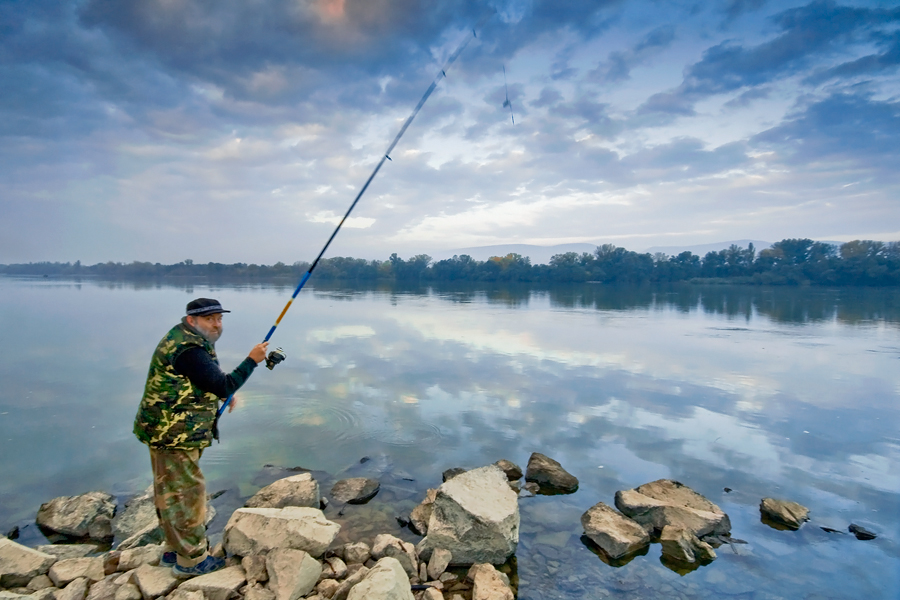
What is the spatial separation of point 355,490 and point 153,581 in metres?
2.71

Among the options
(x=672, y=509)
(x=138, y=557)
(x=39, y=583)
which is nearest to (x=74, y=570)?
(x=39, y=583)

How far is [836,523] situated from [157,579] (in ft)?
24.4

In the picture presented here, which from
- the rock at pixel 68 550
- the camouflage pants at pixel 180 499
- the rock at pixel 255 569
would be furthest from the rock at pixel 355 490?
the rock at pixel 68 550

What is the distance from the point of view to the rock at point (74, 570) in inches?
163

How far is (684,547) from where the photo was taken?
17.2ft

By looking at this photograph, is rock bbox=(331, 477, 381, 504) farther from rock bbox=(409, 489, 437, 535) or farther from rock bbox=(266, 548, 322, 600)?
rock bbox=(266, 548, 322, 600)

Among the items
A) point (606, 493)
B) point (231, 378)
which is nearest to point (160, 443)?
point (231, 378)

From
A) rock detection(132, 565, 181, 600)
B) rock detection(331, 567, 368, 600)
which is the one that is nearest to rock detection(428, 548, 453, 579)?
rock detection(331, 567, 368, 600)

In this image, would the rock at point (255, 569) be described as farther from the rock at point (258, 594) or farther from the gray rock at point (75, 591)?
the gray rock at point (75, 591)

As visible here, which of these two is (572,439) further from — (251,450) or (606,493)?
(251,450)

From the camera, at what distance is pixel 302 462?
7.57 meters

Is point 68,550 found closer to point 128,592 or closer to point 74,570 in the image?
point 74,570

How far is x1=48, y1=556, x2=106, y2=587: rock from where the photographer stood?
4137mm

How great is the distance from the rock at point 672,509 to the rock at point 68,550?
5.95 meters
